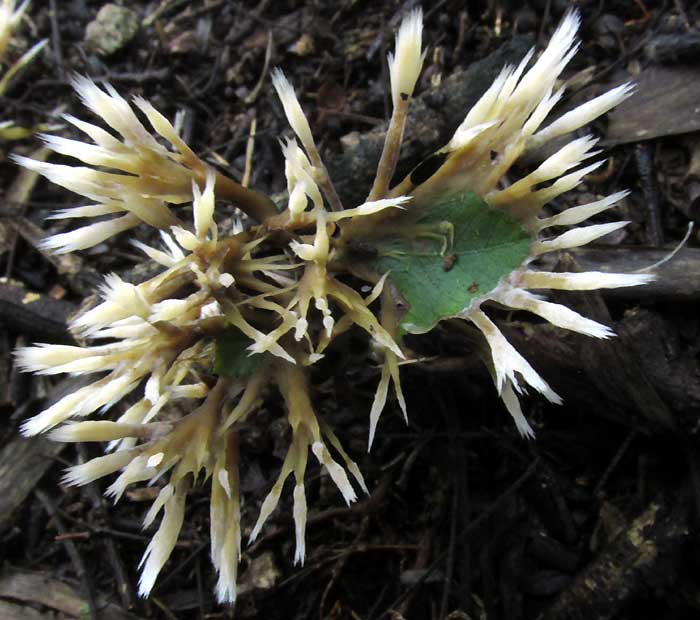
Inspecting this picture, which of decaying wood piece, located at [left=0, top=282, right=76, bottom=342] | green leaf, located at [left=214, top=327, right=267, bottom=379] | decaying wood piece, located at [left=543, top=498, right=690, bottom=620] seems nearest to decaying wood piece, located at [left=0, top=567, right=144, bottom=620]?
decaying wood piece, located at [left=0, top=282, right=76, bottom=342]

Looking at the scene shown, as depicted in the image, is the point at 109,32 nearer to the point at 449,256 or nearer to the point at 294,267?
the point at 294,267

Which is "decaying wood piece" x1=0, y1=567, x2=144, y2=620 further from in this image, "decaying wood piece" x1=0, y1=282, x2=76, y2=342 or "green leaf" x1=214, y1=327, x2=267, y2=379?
"green leaf" x1=214, y1=327, x2=267, y2=379

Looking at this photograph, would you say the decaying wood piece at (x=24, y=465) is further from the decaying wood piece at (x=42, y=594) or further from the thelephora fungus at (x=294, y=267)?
the thelephora fungus at (x=294, y=267)

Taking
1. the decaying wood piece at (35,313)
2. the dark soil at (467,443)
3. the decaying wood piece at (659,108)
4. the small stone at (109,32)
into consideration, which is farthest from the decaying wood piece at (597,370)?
the small stone at (109,32)

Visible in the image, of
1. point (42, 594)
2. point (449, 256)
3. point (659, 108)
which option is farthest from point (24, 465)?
point (659, 108)

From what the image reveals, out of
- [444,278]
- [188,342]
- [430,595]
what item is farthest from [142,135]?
[430,595]

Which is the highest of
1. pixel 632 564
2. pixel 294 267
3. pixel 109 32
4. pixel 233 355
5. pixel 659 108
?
pixel 109 32
